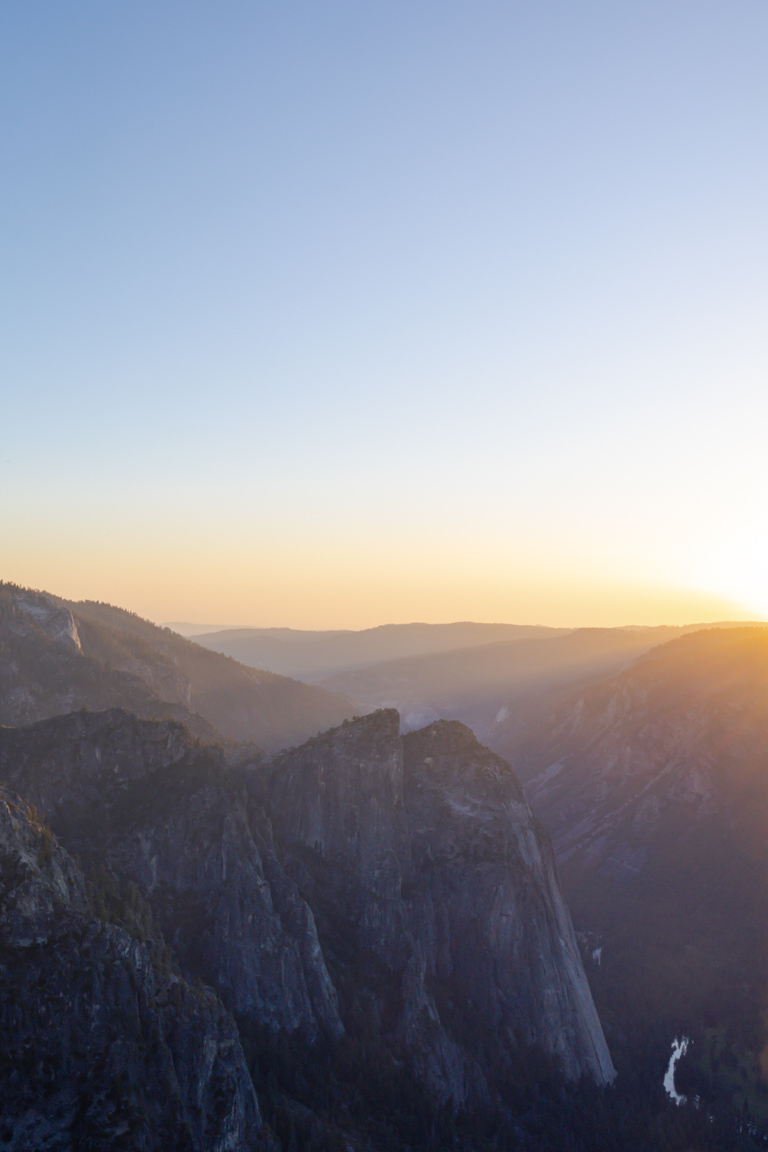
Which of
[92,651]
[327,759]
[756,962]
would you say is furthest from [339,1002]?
[92,651]

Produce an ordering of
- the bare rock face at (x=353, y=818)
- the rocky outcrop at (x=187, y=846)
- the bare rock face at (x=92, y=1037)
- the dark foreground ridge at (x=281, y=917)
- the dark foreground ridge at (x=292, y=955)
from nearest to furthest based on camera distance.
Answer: the bare rock face at (x=92, y=1037)
the dark foreground ridge at (x=292, y=955)
the dark foreground ridge at (x=281, y=917)
the rocky outcrop at (x=187, y=846)
the bare rock face at (x=353, y=818)

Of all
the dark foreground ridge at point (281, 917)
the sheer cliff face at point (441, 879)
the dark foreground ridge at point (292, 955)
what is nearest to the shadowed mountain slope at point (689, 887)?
the dark foreground ridge at point (292, 955)

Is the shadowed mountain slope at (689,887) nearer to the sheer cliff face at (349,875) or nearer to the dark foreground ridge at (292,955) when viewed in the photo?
the dark foreground ridge at (292,955)

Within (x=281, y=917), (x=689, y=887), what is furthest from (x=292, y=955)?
(x=689, y=887)

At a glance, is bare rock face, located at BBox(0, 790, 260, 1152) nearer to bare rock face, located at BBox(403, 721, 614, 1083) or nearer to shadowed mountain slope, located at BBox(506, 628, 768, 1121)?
bare rock face, located at BBox(403, 721, 614, 1083)

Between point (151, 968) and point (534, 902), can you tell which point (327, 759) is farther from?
point (151, 968)
